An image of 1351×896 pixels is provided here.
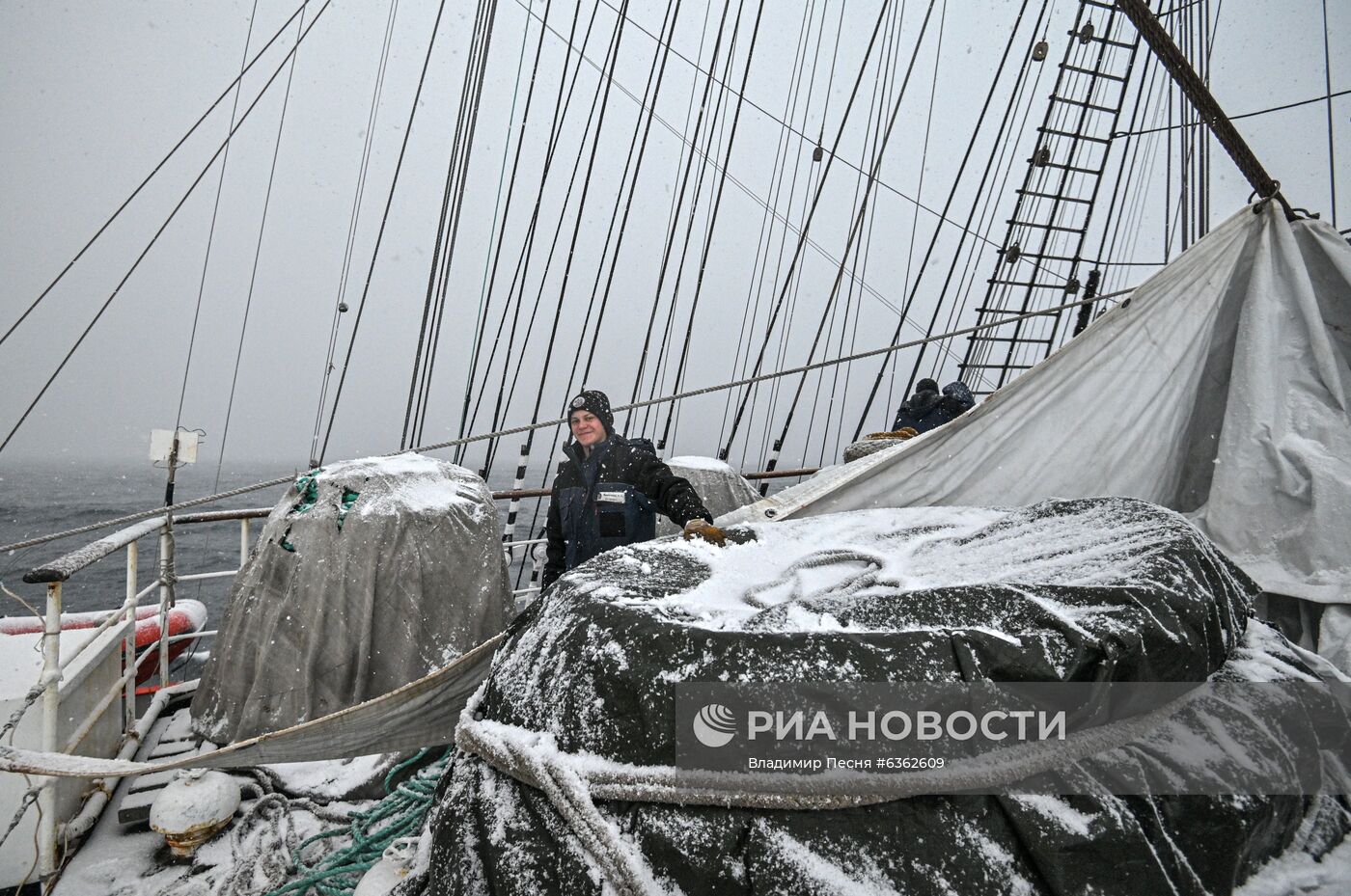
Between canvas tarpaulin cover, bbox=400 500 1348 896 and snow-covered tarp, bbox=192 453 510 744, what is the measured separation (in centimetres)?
154

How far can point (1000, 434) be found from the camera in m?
2.64

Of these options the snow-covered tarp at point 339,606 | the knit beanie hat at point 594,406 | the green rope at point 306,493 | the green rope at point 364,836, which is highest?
the knit beanie hat at point 594,406

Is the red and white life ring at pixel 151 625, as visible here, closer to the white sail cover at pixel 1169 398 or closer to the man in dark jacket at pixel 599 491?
the man in dark jacket at pixel 599 491

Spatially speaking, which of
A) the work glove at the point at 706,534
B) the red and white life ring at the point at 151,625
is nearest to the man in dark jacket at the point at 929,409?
the work glove at the point at 706,534

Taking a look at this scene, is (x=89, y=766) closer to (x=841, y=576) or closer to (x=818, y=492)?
(x=841, y=576)

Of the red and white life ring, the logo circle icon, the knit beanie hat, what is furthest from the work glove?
the red and white life ring

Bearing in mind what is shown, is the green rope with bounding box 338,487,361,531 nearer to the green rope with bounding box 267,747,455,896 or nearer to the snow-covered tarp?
the snow-covered tarp

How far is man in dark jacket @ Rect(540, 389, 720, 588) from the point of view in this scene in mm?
2988

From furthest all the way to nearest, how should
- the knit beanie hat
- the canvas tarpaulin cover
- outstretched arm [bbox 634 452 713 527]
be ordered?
the knit beanie hat < outstretched arm [bbox 634 452 713 527] < the canvas tarpaulin cover

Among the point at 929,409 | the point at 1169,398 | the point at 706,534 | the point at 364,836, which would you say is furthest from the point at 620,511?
the point at 929,409

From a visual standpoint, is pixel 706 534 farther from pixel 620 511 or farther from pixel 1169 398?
pixel 1169 398

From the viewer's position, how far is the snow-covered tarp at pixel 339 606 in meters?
2.53

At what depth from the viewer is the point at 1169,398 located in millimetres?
2539

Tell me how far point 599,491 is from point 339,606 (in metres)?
1.23
